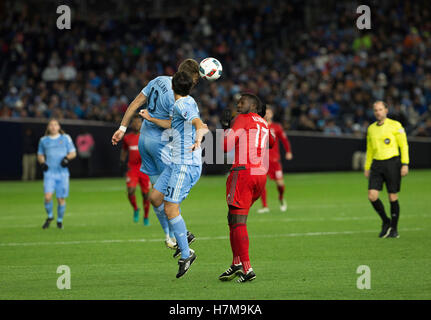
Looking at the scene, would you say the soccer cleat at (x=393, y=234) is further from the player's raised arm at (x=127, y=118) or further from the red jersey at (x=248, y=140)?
the player's raised arm at (x=127, y=118)

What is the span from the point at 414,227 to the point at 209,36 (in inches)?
939

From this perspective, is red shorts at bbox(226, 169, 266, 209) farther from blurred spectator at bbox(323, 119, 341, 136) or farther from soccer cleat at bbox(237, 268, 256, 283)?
blurred spectator at bbox(323, 119, 341, 136)

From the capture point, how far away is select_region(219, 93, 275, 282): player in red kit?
8.85 meters

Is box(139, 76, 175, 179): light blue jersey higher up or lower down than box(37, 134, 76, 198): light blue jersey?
higher up

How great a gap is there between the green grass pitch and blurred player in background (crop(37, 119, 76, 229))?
57 cm

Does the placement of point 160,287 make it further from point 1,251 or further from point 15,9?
point 15,9

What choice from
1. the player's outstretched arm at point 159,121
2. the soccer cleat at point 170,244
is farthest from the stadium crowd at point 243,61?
the player's outstretched arm at point 159,121

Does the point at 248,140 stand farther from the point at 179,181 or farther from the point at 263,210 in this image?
the point at 263,210

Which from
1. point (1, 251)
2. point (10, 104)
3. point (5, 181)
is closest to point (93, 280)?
point (1, 251)

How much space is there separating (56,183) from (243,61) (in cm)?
2100

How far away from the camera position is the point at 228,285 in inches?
339

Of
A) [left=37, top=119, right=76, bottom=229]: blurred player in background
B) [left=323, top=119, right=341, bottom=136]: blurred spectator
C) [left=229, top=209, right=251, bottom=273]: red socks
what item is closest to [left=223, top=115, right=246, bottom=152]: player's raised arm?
[left=229, top=209, right=251, bottom=273]: red socks

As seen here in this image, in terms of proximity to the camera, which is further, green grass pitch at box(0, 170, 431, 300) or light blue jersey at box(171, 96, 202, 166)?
light blue jersey at box(171, 96, 202, 166)

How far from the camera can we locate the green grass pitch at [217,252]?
27.0 feet
